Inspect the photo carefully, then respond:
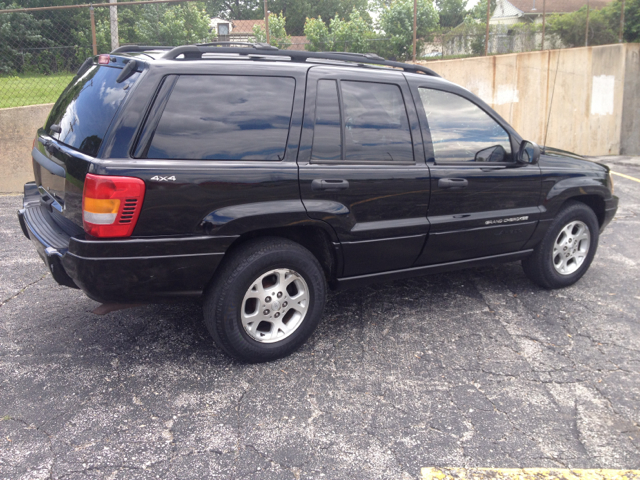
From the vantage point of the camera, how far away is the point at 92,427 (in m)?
2.87

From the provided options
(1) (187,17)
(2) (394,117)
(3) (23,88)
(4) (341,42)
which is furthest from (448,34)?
(2) (394,117)

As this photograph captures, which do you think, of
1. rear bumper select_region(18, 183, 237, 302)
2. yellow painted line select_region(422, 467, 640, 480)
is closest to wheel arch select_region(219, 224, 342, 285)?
rear bumper select_region(18, 183, 237, 302)

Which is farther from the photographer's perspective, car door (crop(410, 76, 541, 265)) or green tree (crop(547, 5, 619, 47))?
green tree (crop(547, 5, 619, 47))

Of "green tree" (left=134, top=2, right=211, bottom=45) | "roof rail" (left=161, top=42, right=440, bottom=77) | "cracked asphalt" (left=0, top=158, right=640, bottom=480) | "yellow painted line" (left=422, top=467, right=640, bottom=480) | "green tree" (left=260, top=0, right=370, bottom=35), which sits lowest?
"yellow painted line" (left=422, top=467, right=640, bottom=480)

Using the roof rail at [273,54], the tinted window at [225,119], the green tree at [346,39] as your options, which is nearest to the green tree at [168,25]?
the green tree at [346,39]

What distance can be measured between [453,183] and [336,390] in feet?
5.58

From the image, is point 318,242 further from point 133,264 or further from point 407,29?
point 407,29

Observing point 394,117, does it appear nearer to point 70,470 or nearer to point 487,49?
point 70,470

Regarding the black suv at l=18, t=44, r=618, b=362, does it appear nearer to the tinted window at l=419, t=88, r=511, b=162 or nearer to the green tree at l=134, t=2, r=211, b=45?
the tinted window at l=419, t=88, r=511, b=162

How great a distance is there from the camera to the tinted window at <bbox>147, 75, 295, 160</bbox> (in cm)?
311

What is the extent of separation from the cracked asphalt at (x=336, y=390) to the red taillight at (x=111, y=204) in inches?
37.4

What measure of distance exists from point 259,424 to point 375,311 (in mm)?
1705

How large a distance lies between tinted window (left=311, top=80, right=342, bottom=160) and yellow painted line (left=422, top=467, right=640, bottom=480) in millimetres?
1907

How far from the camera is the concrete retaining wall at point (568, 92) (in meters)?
14.1
